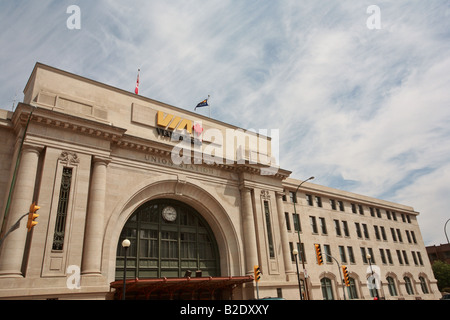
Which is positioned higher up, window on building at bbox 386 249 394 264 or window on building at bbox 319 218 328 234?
window on building at bbox 319 218 328 234

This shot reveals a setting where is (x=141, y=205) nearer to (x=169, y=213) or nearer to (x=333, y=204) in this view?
(x=169, y=213)

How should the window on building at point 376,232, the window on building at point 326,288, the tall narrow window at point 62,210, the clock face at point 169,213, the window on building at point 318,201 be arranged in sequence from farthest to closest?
the window on building at point 376,232, the window on building at point 318,201, the window on building at point 326,288, the clock face at point 169,213, the tall narrow window at point 62,210

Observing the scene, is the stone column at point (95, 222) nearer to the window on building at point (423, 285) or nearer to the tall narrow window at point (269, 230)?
the tall narrow window at point (269, 230)

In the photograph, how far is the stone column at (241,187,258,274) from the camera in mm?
32188

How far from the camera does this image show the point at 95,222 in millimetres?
24141

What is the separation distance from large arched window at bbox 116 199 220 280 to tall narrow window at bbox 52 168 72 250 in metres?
5.75

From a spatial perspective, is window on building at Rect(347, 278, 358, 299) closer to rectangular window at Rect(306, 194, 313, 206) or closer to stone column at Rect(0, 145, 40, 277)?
rectangular window at Rect(306, 194, 313, 206)

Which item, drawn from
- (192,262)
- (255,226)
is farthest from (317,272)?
(192,262)

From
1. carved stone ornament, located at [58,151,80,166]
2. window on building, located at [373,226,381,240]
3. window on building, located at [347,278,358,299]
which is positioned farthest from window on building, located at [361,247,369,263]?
carved stone ornament, located at [58,151,80,166]

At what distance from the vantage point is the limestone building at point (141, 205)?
22.2m

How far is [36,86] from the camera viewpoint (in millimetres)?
26359

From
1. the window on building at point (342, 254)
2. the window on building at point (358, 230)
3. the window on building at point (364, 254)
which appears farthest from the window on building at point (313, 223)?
the window on building at point (364, 254)

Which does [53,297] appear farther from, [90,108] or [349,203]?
[349,203]

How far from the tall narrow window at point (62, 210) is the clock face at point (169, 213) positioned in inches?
375
